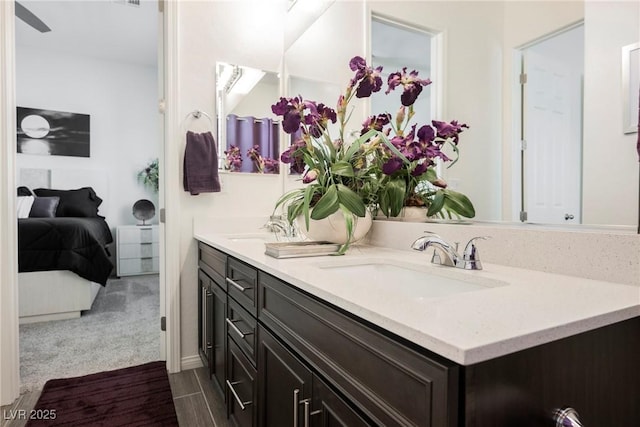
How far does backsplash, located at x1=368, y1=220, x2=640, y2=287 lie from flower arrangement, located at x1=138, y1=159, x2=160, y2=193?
460cm

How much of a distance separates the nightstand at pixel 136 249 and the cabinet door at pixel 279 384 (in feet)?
12.5

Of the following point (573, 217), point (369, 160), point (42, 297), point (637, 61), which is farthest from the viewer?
point (42, 297)

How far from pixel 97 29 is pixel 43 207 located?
6.63ft

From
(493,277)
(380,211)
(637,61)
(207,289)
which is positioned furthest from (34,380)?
(637,61)

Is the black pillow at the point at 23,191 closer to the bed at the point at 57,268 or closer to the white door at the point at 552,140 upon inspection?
the bed at the point at 57,268

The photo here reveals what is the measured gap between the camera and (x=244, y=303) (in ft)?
4.22

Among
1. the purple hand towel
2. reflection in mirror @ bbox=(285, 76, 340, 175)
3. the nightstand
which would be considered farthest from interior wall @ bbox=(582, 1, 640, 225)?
the nightstand

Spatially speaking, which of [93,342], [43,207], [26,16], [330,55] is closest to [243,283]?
[330,55]

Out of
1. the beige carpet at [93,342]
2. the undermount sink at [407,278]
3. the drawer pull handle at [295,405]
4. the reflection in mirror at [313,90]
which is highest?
A: the reflection in mirror at [313,90]

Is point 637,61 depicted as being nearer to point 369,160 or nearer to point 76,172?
point 369,160

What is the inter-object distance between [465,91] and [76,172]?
193 inches

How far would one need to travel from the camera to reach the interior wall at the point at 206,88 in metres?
2.12

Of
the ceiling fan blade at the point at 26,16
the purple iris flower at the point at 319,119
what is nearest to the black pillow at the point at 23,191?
the ceiling fan blade at the point at 26,16

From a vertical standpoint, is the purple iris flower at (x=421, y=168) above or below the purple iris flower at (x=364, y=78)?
below
